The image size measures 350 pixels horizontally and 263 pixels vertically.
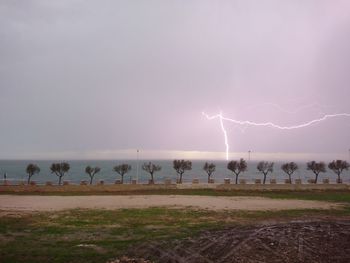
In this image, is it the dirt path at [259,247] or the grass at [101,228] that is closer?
the dirt path at [259,247]

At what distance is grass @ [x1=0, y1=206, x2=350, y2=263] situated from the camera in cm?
1745

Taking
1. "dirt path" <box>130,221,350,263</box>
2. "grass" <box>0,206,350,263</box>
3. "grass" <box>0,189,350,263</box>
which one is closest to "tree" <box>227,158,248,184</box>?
"grass" <box>0,189,350,263</box>

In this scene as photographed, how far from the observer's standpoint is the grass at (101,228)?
1745cm

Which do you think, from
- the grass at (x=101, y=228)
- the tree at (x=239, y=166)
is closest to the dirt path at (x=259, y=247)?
the grass at (x=101, y=228)

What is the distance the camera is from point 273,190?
54812 mm

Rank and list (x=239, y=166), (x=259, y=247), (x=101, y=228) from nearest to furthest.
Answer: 1. (x=259, y=247)
2. (x=101, y=228)
3. (x=239, y=166)

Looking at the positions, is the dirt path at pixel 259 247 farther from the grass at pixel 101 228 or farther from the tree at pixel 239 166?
the tree at pixel 239 166

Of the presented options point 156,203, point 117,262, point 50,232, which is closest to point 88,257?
point 117,262

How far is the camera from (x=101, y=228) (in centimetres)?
2397

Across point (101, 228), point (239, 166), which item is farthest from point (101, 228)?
point (239, 166)

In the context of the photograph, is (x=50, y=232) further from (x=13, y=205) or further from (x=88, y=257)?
(x=13, y=205)

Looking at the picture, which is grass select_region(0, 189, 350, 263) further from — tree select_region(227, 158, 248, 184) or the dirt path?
tree select_region(227, 158, 248, 184)

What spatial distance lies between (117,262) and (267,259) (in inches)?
235

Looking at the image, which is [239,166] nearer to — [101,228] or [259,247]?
[101,228]
